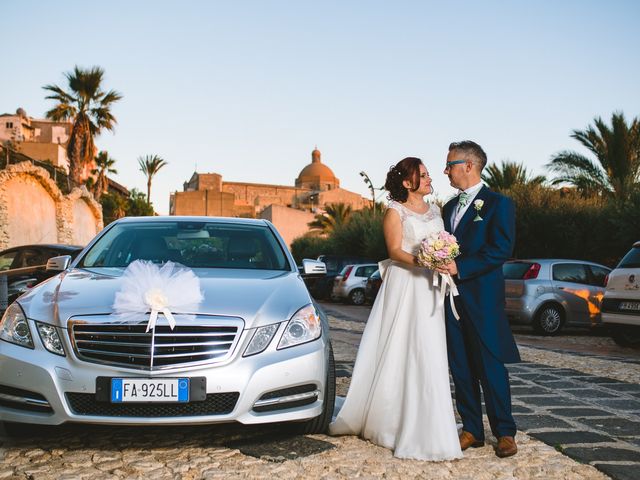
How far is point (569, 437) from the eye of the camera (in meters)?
4.41

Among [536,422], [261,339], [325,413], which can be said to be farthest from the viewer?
[536,422]

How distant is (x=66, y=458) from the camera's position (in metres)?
3.83

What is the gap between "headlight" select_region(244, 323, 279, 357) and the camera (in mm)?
3791

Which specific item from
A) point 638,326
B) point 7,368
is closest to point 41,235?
point 638,326

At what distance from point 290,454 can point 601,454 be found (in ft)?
5.74

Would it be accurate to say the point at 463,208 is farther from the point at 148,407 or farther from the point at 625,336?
the point at 625,336

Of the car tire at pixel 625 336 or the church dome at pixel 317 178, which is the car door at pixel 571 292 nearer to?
the car tire at pixel 625 336

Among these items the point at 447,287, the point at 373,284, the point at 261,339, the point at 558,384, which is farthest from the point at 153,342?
the point at 373,284

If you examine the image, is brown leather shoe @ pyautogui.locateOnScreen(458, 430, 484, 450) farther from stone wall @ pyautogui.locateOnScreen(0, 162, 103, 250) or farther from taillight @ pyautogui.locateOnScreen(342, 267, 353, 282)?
stone wall @ pyautogui.locateOnScreen(0, 162, 103, 250)

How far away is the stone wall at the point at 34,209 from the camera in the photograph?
875 inches

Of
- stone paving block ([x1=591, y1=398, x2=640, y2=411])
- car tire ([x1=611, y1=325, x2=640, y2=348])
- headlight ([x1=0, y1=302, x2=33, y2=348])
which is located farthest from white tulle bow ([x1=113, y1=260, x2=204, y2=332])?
car tire ([x1=611, y1=325, x2=640, y2=348])

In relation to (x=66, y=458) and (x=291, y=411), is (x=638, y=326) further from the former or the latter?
(x=66, y=458)

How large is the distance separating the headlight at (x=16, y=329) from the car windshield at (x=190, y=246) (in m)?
1.04

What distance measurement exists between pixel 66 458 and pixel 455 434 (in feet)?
6.96
